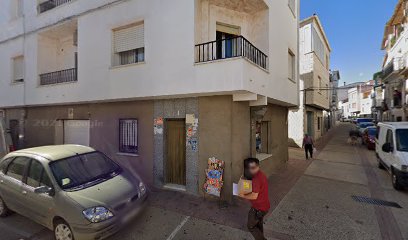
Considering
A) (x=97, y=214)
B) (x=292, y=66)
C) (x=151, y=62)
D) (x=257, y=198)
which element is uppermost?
(x=292, y=66)

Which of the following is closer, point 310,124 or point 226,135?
→ point 226,135

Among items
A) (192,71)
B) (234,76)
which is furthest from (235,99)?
(192,71)

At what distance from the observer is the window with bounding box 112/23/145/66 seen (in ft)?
21.8

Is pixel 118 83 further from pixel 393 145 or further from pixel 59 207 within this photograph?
pixel 393 145

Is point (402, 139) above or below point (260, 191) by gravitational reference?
above

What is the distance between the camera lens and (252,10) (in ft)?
21.6

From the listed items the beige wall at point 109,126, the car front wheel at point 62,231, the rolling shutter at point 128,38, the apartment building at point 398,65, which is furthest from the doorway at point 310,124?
the car front wheel at point 62,231

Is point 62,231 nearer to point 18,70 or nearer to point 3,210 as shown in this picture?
point 3,210

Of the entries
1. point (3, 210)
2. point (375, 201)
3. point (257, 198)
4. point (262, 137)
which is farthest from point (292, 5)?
point (3, 210)

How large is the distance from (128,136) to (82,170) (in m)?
3.07

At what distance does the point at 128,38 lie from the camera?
22.4ft

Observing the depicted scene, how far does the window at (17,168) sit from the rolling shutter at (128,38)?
13.4 ft

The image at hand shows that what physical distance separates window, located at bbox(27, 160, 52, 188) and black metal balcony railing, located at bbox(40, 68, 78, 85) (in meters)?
5.42

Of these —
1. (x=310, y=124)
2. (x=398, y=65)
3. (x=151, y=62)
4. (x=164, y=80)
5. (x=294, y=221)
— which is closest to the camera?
(x=294, y=221)
